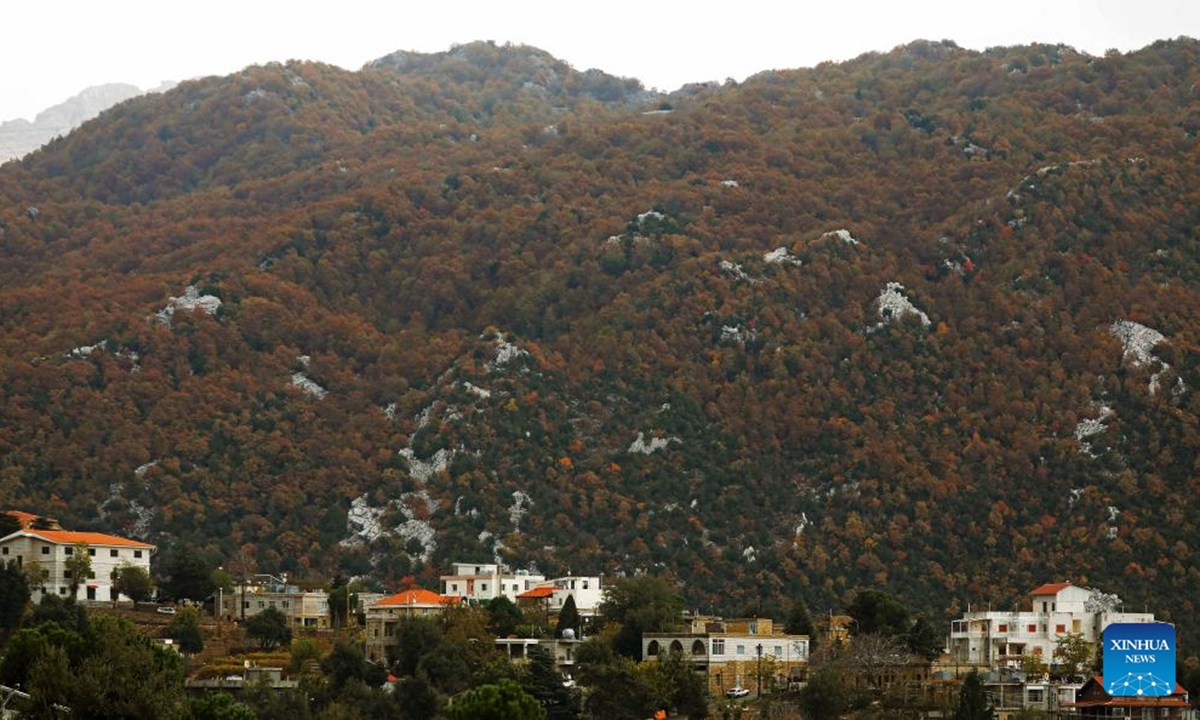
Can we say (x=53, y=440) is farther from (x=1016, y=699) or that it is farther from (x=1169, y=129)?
(x=1169, y=129)

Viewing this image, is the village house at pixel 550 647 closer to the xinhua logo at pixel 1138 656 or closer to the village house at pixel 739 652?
the village house at pixel 739 652

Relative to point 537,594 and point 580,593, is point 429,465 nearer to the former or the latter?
point 537,594

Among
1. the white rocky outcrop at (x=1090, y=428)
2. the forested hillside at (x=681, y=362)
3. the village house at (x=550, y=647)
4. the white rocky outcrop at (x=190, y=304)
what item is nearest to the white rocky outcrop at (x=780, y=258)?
the forested hillside at (x=681, y=362)

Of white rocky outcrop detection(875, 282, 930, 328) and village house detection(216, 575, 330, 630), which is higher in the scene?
white rocky outcrop detection(875, 282, 930, 328)

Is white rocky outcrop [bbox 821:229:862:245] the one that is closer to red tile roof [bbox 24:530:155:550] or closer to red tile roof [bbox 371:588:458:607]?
red tile roof [bbox 371:588:458:607]

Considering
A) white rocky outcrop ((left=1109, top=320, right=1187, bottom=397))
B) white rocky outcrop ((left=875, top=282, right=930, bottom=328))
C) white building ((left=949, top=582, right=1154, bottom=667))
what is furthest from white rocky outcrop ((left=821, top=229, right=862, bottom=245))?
white building ((left=949, top=582, right=1154, bottom=667))

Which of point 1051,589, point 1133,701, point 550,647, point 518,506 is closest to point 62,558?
point 550,647

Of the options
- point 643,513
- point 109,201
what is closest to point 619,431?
point 643,513
